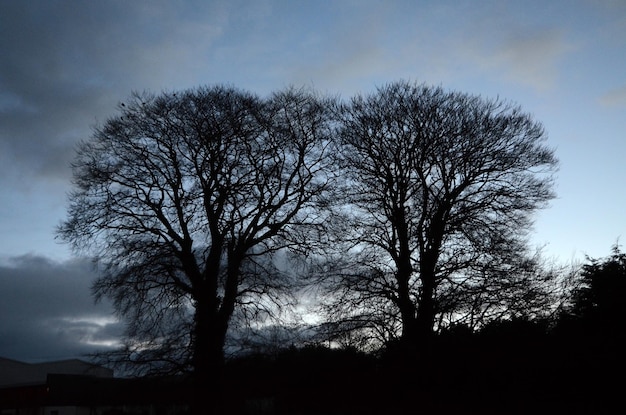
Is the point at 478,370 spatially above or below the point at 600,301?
below

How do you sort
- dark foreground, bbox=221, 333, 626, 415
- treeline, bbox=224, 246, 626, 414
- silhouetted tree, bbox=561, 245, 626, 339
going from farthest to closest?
silhouetted tree, bbox=561, 245, 626, 339
treeline, bbox=224, 246, 626, 414
dark foreground, bbox=221, 333, 626, 415

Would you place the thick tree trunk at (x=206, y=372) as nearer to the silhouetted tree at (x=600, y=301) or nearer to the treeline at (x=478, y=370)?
the treeline at (x=478, y=370)

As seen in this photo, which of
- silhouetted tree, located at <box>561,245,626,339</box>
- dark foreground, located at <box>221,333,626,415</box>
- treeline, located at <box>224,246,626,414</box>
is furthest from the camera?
silhouetted tree, located at <box>561,245,626,339</box>

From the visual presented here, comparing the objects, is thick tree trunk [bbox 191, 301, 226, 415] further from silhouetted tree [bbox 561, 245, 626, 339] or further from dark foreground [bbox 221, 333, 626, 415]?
silhouetted tree [bbox 561, 245, 626, 339]

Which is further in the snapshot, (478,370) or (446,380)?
(446,380)

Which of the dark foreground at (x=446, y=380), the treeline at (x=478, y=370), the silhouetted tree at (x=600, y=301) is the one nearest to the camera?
the dark foreground at (x=446, y=380)

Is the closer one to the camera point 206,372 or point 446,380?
point 206,372

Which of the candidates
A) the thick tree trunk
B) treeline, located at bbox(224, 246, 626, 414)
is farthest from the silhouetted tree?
the thick tree trunk

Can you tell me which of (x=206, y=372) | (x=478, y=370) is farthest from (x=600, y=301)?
(x=206, y=372)

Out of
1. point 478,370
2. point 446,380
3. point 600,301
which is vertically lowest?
point 446,380

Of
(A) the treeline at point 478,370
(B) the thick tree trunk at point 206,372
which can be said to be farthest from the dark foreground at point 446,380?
(B) the thick tree trunk at point 206,372

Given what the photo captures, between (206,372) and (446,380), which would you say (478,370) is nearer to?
(446,380)

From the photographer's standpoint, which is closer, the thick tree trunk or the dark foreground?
the dark foreground

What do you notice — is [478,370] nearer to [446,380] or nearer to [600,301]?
[446,380]
